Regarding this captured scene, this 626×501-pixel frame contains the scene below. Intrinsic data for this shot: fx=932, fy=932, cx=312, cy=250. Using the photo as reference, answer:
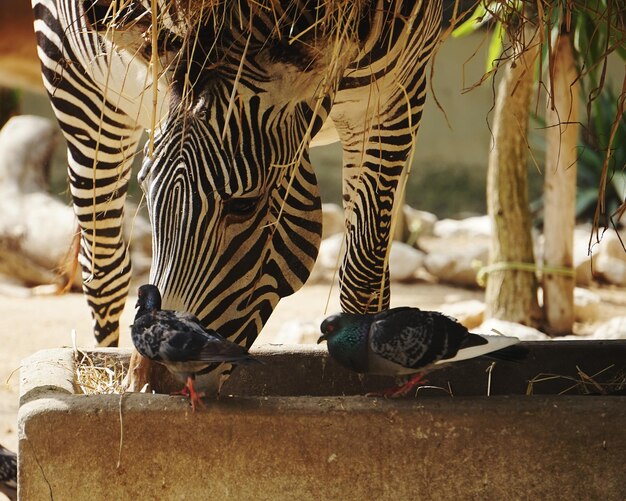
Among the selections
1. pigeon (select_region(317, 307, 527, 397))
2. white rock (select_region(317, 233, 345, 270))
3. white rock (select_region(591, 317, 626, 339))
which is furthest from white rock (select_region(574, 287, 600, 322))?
pigeon (select_region(317, 307, 527, 397))

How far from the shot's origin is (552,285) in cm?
647

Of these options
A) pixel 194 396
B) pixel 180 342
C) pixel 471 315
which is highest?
pixel 471 315

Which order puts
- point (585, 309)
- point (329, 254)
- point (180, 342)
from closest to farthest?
point (180, 342)
point (585, 309)
point (329, 254)

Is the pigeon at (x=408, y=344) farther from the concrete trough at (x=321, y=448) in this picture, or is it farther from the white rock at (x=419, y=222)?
the white rock at (x=419, y=222)

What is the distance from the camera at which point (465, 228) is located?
35.6ft

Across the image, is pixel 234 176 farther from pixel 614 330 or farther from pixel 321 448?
pixel 614 330

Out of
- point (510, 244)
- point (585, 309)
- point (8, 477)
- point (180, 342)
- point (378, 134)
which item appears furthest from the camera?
point (585, 309)

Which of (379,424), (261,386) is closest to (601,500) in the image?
(379,424)

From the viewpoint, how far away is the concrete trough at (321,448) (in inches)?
89.1

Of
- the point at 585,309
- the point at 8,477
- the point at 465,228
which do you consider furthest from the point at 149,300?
the point at 465,228

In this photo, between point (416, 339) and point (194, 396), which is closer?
point (194, 396)

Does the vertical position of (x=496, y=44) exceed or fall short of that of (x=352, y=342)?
it exceeds it

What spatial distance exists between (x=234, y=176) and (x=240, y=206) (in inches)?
3.3

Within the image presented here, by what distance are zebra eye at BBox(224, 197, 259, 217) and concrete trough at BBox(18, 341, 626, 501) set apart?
1.61 feet
